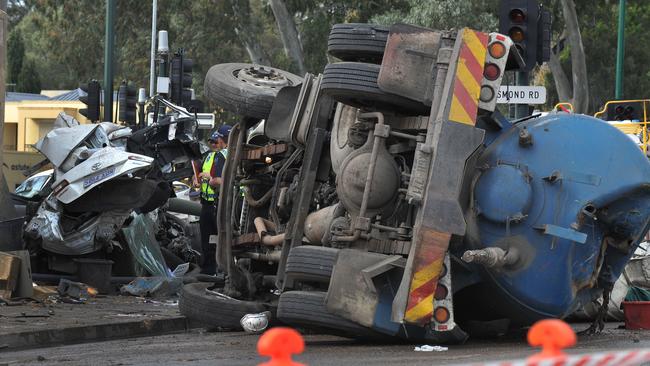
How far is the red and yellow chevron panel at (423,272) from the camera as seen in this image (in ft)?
26.6

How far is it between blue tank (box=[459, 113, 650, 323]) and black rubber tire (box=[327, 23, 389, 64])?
92 cm

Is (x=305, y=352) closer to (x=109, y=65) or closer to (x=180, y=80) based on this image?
(x=109, y=65)

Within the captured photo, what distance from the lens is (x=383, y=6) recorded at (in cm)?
4134

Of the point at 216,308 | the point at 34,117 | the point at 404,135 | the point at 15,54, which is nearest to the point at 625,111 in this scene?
the point at 216,308

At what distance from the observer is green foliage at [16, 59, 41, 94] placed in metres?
72.2

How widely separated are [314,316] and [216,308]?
1692mm

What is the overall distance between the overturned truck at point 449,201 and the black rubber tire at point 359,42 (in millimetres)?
10

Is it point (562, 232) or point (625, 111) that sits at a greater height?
point (562, 232)

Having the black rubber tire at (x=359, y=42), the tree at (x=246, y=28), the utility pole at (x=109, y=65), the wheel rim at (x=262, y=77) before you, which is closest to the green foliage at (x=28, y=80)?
the tree at (x=246, y=28)

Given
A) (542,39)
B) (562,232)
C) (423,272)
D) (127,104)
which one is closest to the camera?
(423,272)

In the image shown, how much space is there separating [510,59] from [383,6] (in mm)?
32671

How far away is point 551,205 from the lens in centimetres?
841

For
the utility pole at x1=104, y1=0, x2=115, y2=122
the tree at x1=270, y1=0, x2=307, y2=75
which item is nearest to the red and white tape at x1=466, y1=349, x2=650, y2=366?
the utility pole at x1=104, y1=0, x2=115, y2=122

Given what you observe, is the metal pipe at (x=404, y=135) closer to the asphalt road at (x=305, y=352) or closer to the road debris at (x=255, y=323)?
the asphalt road at (x=305, y=352)
